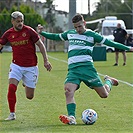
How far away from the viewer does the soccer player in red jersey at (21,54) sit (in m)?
10.5

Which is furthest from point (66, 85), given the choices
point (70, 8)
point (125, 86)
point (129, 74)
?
Answer: point (70, 8)

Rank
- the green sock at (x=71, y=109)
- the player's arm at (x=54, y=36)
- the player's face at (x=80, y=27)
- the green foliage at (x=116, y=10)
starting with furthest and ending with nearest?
the green foliage at (x=116, y=10) < the player's arm at (x=54, y=36) < the player's face at (x=80, y=27) < the green sock at (x=71, y=109)

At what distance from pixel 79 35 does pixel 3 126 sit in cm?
199

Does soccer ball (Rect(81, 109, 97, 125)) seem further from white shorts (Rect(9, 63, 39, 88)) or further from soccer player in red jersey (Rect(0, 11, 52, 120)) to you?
white shorts (Rect(9, 63, 39, 88))

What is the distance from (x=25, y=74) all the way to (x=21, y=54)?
0.38m

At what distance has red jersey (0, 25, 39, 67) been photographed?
10.6 meters

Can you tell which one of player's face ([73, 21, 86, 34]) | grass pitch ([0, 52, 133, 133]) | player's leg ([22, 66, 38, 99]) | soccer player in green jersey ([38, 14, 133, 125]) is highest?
player's face ([73, 21, 86, 34])

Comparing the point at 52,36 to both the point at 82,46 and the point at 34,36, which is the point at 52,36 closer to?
the point at 34,36

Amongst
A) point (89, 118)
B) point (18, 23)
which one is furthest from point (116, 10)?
point (89, 118)

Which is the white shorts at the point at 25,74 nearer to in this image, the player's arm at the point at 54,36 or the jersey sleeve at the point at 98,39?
the player's arm at the point at 54,36

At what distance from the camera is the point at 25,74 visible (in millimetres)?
10875

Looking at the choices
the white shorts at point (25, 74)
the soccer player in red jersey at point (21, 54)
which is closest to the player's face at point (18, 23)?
the soccer player in red jersey at point (21, 54)

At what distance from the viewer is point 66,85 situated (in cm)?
1014

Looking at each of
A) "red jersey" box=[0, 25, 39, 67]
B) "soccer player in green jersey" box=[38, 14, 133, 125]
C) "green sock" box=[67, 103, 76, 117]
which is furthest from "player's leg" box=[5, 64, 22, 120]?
"green sock" box=[67, 103, 76, 117]
